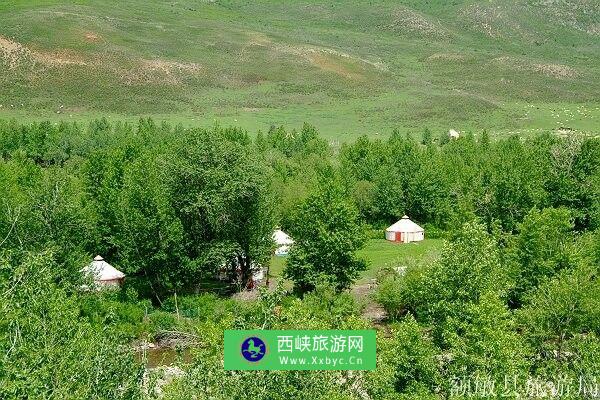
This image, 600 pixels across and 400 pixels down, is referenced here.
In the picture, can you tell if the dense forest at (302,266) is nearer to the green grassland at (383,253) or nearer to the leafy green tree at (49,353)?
the leafy green tree at (49,353)

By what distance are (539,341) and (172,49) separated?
127350 millimetres

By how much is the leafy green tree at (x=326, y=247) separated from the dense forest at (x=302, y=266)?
0.08 m

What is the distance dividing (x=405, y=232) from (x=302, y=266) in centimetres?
2119

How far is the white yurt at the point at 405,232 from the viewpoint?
5862 centimetres

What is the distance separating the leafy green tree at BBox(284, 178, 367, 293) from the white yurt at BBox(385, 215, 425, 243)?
1835 cm

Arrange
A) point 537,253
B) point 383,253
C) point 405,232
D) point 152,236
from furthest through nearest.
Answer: point 405,232, point 383,253, point 152,236, point 537,253

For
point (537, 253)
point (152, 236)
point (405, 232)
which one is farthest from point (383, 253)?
point (152, 236)

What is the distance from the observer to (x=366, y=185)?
64.0 m

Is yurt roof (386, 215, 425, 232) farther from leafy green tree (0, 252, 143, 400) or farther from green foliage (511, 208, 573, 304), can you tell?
leafy green tree (0, 252, 143, 400)

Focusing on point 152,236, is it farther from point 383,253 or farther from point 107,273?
point 383,253

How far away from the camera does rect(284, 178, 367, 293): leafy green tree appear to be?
3900 centimetres

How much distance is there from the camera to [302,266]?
39.1 meters

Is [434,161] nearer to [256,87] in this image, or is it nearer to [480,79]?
[256,87]

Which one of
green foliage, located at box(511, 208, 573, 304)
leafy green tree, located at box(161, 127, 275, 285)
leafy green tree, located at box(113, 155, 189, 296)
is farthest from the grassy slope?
green foliage, located at box(511, 208, 573, 304)
